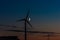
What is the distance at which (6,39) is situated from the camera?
159ft

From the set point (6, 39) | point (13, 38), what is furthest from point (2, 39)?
point (13, 38)

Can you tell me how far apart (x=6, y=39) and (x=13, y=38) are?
10.6ft

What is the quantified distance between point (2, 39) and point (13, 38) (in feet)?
17.5

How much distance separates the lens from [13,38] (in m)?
46.2

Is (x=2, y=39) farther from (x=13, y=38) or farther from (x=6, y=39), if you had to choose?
(x=13, y=38)

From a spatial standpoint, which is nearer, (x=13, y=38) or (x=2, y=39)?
(x=13, y=38)

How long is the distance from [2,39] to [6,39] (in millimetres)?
2122

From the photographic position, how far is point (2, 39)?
50.2 meters
